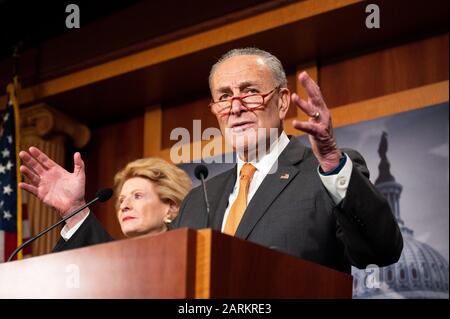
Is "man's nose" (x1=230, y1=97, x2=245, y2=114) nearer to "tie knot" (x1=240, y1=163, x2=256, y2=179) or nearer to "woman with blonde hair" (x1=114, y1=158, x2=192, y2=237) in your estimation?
"tie knot" (x1=240, y1=163, x2=256, y2=179)

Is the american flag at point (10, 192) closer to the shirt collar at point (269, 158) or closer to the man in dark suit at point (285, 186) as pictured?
the man in dark suit at point (285, 186)

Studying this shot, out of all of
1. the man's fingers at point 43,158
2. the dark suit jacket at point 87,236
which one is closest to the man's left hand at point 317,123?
the dark suit jacket at point 87,236

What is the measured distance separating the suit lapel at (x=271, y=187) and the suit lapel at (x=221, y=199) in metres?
0.16

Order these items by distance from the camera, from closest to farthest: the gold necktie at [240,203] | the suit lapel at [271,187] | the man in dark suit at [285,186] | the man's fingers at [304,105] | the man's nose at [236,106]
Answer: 1. the man's fingers at [304,105]
2. the man in dark suit at [285,186]
3. the suit lapel at [271,187]
4. the gold necktie at [240,203]
5. the man's nose at [236,106]

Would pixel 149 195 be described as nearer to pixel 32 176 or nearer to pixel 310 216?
pixel 32 176

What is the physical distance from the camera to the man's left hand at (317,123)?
6.96 feet

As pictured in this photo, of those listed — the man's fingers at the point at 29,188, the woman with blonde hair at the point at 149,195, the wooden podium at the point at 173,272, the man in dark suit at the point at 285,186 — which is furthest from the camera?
the woman with blonde hair at the point at 149,195

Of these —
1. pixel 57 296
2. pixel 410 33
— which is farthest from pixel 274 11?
pixel 57 296

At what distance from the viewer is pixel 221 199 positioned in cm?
279

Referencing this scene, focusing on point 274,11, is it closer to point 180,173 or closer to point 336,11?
point 336,11

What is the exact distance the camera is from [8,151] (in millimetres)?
5527

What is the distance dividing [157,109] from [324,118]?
3.62m

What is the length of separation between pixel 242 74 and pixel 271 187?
0.51 m

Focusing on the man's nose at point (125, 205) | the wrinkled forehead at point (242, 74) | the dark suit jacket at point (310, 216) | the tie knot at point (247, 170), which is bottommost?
the dark suit jacket at point (310, 216)
